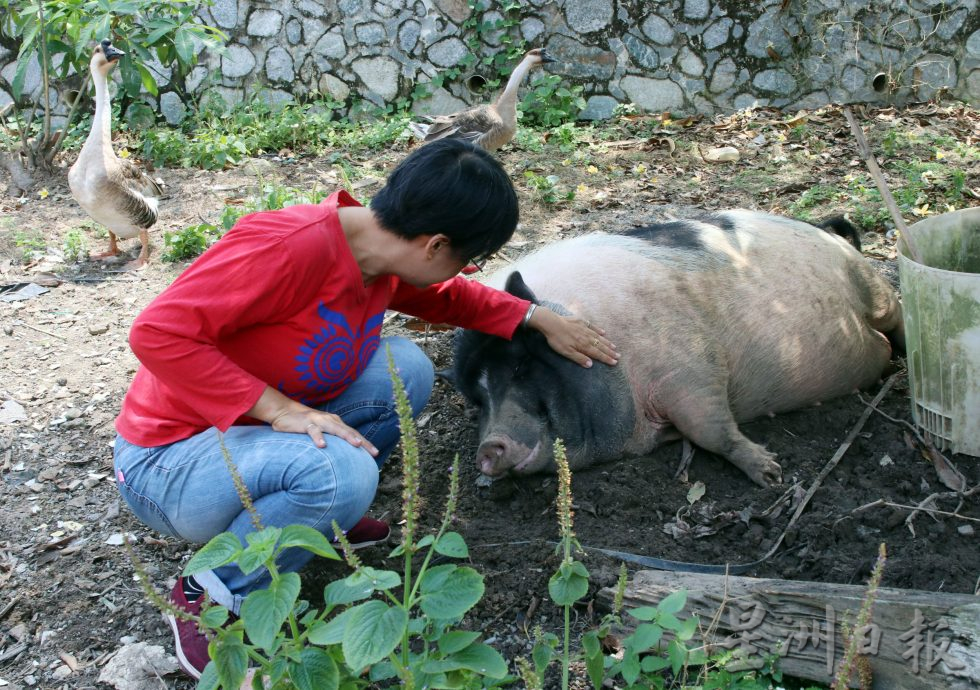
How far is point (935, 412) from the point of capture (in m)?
3.20

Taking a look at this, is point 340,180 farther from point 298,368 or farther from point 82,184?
point 298,368

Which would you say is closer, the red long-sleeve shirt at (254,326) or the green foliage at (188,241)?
the red long-sleeve shirt at (254,326)

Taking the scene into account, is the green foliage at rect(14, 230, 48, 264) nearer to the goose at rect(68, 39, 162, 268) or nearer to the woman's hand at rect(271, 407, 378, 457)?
the goose at rect(68, 39, 162, 268)

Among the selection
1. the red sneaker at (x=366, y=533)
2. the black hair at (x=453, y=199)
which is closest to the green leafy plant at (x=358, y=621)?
the black hair at (x=453, y=199)

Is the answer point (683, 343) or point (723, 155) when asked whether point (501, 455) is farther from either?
point (723, 155)

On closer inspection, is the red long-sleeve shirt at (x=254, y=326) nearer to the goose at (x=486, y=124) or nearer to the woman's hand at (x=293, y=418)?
the woman's hand at (x=293, y=418)

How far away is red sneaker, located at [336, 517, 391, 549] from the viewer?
3039 millimetres

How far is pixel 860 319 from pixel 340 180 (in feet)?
13.2

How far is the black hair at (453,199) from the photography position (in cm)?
241

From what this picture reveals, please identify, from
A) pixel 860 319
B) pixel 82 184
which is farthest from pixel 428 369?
pixel 82 184

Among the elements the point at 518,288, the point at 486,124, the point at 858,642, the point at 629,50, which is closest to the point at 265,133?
the point at 486,124

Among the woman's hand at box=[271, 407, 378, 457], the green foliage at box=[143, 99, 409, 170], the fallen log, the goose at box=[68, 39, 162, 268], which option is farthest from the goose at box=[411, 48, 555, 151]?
the fallen log

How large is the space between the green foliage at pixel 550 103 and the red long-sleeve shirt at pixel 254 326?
5.12 metres

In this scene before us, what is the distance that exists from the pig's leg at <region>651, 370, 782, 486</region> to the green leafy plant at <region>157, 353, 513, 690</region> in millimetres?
1725
